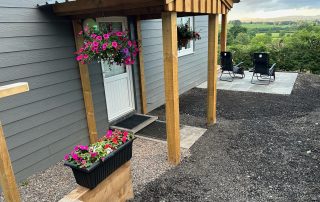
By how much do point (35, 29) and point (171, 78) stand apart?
1868 mm

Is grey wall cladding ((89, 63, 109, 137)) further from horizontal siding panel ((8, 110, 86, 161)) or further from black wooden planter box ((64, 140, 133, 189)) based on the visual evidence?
black wooden planter box ((64, 140, 133, 189))

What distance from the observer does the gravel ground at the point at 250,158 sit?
2803mm

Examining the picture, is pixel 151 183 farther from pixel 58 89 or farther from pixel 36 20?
pixel 36 20

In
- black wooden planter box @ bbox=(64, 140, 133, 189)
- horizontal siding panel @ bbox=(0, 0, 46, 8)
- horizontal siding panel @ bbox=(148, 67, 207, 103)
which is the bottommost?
horizontal siding panel @ bbox=(148, 67, 207, 103)

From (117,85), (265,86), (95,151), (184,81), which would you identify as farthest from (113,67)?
(265,86)

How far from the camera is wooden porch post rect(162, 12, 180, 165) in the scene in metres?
2.87

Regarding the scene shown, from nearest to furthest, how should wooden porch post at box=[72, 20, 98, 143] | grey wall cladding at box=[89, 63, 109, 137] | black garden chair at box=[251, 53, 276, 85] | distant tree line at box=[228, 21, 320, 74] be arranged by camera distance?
wooden porch post at box=[72, 20, 98, 143] < grey wall cladding at box=[89, 63, 109, 137] < black garden chair at box=[251, 53, 276, 85] < distant tree line at box=[228, 21, 320, 74]

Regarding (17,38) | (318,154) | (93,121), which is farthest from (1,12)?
(318,154)

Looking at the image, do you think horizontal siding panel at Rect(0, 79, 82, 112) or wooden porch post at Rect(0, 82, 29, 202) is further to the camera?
horizontal siding panel at Rect(0, 79, 82, 112)

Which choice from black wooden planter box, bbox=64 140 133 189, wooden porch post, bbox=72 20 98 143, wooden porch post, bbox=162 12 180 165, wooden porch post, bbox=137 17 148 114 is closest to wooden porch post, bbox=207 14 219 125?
wooden porch post, bbox=162 12 180 165

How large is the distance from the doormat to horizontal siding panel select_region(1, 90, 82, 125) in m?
1.12

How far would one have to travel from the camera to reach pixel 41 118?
10.7ft

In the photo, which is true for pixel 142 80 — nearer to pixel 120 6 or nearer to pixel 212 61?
pixel 212 61

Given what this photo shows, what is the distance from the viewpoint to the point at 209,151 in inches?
147
